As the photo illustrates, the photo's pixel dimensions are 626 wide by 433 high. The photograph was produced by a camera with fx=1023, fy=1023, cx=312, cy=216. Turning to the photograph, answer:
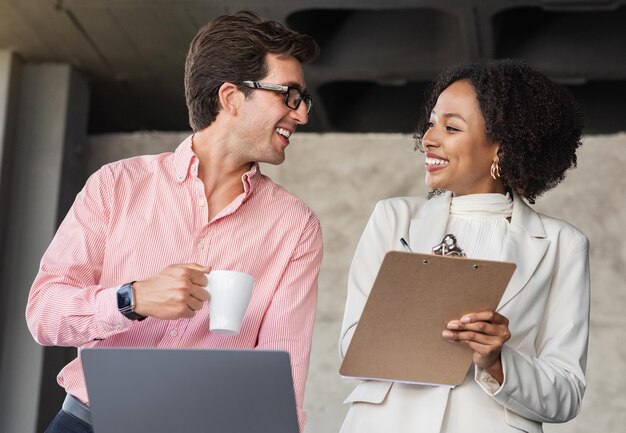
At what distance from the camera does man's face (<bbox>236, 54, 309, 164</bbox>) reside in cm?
228

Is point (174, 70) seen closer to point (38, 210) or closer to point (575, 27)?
point (38, 210)

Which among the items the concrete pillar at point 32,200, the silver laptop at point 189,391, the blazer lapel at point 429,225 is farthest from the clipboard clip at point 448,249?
the concrete pillar at point 32,200

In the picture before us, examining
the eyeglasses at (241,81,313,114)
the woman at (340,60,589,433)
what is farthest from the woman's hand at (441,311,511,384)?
the eyeglasses at (241,81,313,114)

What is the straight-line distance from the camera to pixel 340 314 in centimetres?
480

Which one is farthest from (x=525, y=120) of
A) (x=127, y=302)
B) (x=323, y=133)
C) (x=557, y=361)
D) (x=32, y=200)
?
(x=32, y=200)

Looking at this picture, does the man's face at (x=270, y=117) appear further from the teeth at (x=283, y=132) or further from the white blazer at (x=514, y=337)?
the white blazer at (x=514, y=337)

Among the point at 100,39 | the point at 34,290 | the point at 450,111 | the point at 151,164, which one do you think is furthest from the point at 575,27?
the point at 34,290

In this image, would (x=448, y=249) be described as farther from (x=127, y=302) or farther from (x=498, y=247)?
(x=127, y=302)

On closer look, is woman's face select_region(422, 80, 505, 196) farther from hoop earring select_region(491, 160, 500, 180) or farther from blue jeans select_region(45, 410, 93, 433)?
blue jeans select_region(45, 410, 93, 433)

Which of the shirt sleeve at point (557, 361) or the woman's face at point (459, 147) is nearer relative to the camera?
the shirt sleeve at point (557, 361)

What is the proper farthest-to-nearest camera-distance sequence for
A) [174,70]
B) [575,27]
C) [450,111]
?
[174,70], [575,27], [450,111]

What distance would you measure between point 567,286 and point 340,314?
2.66 meters

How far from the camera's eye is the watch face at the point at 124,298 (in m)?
1.87

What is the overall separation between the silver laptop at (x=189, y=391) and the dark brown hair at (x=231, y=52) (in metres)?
0.84
